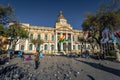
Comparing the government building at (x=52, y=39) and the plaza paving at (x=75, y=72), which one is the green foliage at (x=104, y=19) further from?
the government building at (x=52, y=39)

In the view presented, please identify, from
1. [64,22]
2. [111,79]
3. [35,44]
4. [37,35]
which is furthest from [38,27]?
[111,79]

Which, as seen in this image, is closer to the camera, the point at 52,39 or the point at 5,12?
the point at 5,12

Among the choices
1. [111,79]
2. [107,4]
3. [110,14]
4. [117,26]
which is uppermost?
[107,4]

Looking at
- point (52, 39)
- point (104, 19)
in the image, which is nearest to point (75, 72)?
point (104, 19)

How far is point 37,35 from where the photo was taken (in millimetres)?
48500

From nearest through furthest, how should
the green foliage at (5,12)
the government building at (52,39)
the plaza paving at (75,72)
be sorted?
the plaza paving at (75,72)
the green foliage at (5,12)
the government building at (52,39)

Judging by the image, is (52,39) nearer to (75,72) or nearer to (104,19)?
(104,19)

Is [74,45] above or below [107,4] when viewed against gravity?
below

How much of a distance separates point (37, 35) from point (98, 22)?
99.3 feet

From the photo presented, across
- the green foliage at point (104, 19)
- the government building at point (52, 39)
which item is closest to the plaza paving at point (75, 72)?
the green foliage at point (104, 19)

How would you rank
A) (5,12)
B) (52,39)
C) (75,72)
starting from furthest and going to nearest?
(52,39) → (5,12) → (75,72)

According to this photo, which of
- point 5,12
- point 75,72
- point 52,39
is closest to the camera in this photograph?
point 75,72

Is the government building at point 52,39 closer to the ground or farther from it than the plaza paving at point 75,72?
farther from it

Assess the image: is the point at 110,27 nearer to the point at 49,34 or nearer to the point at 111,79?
the point at 111,79
